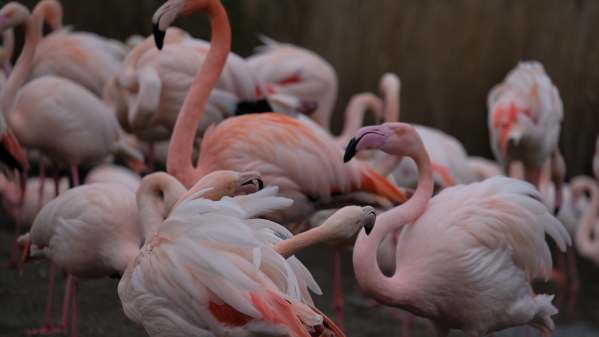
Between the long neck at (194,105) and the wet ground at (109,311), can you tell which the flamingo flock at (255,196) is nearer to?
the long neck at (194,105)

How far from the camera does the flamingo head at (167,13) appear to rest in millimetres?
3883

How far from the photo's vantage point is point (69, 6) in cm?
806

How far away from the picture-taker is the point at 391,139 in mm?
3752

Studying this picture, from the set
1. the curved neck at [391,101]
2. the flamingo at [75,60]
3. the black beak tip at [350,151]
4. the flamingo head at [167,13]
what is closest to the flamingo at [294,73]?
the curved neck at [391,101]

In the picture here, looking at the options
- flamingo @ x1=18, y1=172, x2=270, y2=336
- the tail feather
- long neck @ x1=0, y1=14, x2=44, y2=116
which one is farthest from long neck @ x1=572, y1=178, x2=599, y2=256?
flamingo @ x1=18, y1=172, x2=270, y2=336

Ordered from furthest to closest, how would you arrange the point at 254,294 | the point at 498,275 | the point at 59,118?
the point at 59,118 < the point at 498,275 < the point at 254,294

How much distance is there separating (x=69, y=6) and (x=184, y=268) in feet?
18.3

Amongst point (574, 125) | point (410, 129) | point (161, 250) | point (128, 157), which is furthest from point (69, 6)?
point (161, 250)

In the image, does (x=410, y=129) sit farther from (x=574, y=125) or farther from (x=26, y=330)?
(x=574, y=125)

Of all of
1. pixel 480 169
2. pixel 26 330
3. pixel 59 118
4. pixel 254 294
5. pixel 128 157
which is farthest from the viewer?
pixel 480 169

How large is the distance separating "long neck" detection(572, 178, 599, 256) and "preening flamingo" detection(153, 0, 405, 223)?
2898mm

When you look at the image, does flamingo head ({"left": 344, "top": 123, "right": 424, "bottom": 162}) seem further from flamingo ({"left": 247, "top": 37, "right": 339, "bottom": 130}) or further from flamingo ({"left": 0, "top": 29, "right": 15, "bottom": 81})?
flamingo ({"left": 0, "top": 29, "right": 15, "bottom": 81})

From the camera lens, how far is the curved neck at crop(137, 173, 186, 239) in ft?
12.2

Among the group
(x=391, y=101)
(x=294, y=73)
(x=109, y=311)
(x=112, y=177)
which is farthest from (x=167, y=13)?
(x=294, y=73)
